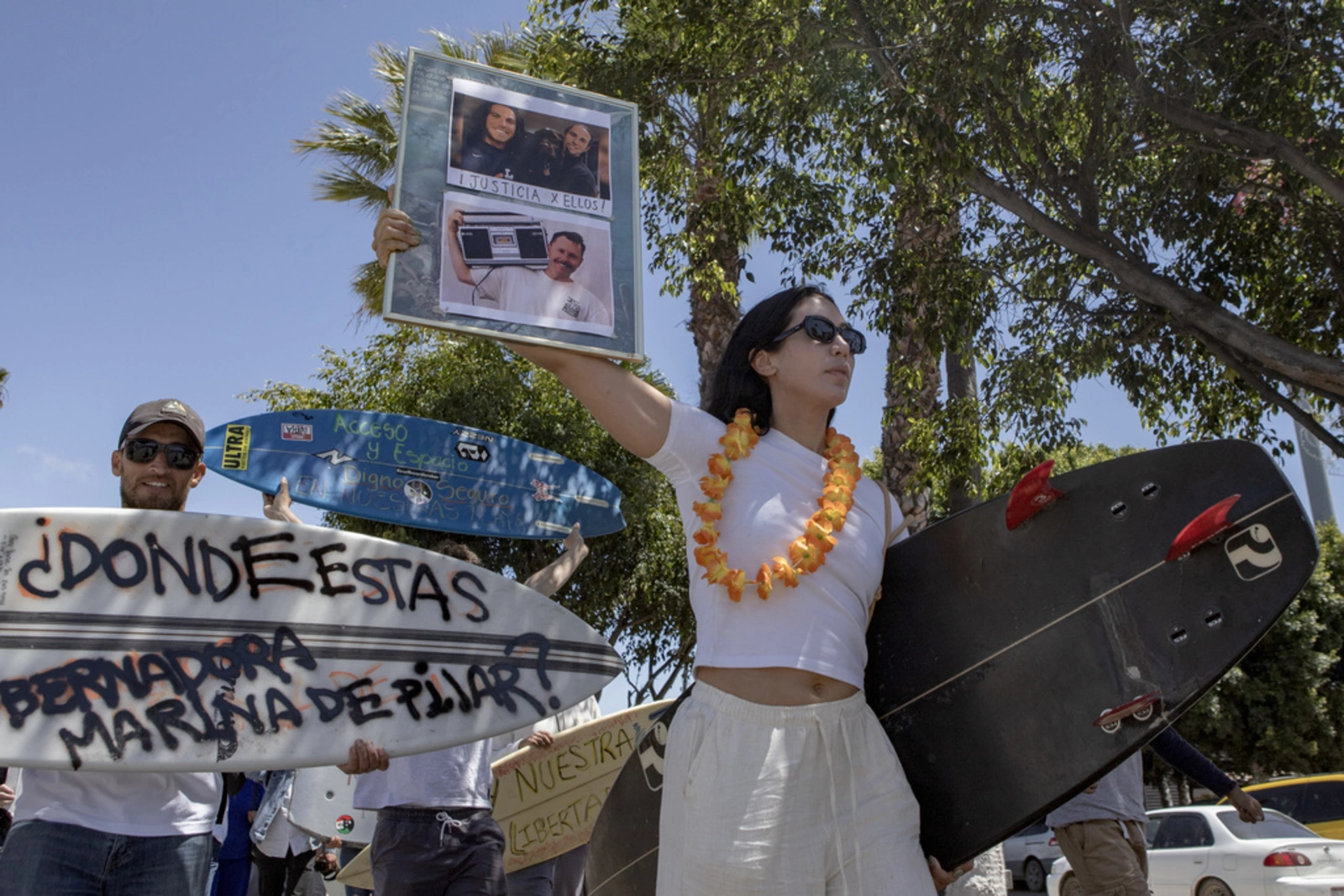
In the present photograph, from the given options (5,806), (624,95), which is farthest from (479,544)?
(5,806)

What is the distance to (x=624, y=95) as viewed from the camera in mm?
6965

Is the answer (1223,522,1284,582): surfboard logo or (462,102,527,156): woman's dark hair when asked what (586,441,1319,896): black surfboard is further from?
(462,102,527,156): woman's dark hair

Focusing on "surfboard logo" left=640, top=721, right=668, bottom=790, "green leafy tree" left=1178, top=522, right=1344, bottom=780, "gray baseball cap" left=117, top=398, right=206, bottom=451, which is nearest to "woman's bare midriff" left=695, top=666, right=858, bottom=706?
"surfboard logo" left=640, top=721, right=668, bottom=790

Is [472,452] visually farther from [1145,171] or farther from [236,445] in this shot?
[1145,171]

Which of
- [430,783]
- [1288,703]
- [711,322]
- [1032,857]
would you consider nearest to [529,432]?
[711,322]

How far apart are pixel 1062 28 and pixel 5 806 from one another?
6840 millimetres

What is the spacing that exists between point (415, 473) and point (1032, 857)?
14.8 m

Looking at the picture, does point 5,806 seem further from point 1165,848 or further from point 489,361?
point 1165,848

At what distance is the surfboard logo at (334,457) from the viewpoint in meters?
6.56

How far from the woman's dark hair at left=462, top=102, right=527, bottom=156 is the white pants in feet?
4.79

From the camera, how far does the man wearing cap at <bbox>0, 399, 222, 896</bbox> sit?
2.41 metres

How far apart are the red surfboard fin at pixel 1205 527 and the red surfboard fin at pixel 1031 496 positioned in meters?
0.33

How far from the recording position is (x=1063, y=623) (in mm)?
2424

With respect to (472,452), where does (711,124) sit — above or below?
above
